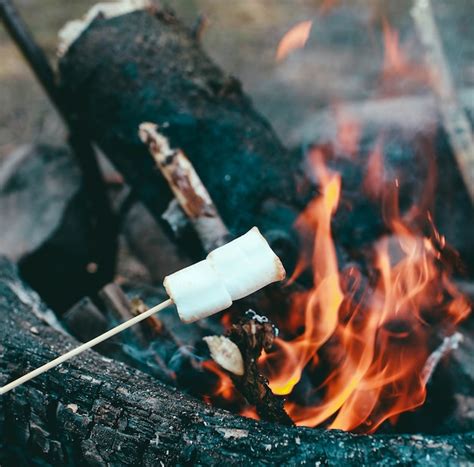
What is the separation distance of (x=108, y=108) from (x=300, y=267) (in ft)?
4.82

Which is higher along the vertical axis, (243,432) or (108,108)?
(108,108)

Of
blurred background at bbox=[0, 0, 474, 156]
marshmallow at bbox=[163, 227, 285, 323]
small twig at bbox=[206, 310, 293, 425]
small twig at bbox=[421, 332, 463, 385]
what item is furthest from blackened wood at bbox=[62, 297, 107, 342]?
blurred background at bbox=[0, 0, 474, 156]

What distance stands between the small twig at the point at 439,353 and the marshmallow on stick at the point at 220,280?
3.57 feet

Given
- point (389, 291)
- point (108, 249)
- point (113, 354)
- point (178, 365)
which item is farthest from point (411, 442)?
point (108, 249)

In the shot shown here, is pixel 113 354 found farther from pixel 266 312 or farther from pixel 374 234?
pixel 374 234

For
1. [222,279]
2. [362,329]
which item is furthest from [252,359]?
[362,329]

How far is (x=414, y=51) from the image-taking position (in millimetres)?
5422

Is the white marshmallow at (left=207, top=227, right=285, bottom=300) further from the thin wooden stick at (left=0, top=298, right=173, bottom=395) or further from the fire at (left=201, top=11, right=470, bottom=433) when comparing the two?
the fire at (left=201, top=11, right=470, bottom=433)

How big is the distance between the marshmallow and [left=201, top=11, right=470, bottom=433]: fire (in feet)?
2.32

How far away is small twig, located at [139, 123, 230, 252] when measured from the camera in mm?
2652

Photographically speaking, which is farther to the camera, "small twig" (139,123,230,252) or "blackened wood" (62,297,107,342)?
"blackened wood" (62,297,107,342)

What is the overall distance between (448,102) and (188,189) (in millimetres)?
2036

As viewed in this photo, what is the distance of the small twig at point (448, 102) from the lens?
11.3ft

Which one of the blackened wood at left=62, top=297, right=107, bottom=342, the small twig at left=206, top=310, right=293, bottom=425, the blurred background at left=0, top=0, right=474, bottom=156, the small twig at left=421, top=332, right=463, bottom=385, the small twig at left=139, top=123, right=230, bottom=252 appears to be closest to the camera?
the small twig at left=206, top=310, right=293, bottom=425
